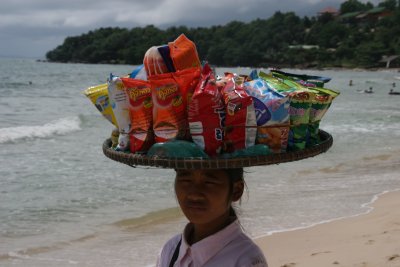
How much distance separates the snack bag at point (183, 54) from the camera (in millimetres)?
1770

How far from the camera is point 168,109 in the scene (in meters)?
1.67

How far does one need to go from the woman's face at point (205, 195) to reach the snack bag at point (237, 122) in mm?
142

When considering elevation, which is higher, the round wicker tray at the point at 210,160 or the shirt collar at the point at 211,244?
the round wicker tray at the point at 210,160

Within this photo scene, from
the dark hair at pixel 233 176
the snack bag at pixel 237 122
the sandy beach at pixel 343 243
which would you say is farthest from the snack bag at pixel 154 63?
the sandy beach at pixel 343 243

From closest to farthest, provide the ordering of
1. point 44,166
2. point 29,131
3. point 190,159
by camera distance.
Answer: point 190,159 → point 44,166 → point 29,131

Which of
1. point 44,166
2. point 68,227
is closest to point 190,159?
point 68,227

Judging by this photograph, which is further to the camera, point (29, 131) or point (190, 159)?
point (29, 131)

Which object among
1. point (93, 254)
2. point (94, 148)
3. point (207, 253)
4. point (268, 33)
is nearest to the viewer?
point (207, 253)

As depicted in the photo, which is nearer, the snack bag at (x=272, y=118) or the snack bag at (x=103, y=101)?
the snack bag at (x=272, y=118)

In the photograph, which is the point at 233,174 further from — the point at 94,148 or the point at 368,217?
the point at 94,148

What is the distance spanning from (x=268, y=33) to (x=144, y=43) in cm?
3231

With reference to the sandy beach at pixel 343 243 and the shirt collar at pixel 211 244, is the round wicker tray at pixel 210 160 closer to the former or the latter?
the shirt collar at pixel 211 244

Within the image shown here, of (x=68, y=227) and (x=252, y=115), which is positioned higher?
(x=252, y=115)

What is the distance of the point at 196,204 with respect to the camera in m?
1.74
